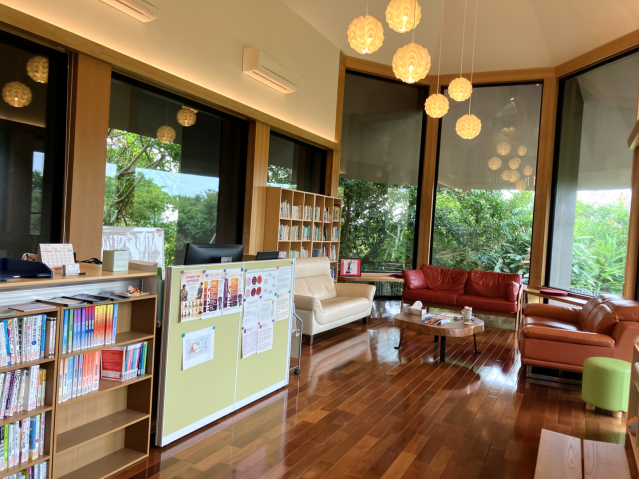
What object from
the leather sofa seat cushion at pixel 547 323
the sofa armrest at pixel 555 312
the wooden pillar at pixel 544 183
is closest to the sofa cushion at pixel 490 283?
the wooden pillar at pixel 544 183

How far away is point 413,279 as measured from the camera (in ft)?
27.3

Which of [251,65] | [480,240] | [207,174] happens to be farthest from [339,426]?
[480,240]

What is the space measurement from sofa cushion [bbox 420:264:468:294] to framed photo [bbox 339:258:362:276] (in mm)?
1236

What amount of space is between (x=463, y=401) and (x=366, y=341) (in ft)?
7.12

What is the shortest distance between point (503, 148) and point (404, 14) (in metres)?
5.76

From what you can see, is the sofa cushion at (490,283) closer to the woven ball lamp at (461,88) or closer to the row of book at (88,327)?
the woven ball lamp at (461,88)

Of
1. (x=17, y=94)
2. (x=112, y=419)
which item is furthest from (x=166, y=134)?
(x=112, y=419)

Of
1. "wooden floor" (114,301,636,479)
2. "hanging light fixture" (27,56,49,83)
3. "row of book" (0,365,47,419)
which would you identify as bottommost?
"wooden floor" (114,301,636,479)

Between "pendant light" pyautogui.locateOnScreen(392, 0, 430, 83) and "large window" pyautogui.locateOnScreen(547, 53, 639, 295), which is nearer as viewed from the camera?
"pendant light" pyautogui.locateOnScreen(392, 0, 430, 83)

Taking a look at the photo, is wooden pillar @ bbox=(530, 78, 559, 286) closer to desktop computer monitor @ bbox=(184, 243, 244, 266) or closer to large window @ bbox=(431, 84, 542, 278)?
large window @ bbox=(431, 84, 542, 278)

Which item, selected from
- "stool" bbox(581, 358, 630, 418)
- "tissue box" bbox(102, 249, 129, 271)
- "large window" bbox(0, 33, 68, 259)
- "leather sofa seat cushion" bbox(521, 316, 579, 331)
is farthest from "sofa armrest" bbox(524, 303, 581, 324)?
"large window" bbox(0, 33, 68, 259)

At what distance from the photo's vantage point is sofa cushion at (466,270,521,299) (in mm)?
7906

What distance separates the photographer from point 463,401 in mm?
4246

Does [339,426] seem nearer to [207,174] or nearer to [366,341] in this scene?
[366,341]
